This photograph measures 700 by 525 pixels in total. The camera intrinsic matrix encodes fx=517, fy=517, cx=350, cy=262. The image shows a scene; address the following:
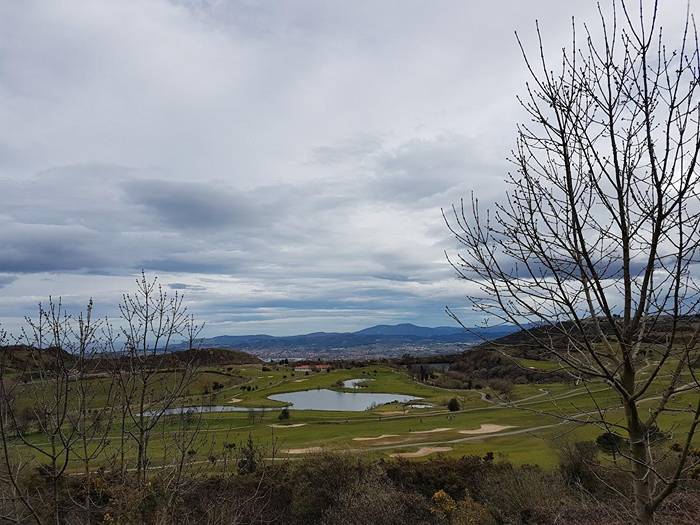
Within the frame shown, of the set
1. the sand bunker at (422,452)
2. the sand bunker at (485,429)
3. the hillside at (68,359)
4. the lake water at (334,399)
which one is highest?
the hillside at (68,359)

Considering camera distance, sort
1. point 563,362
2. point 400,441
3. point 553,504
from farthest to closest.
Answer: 1. point 400,441
2. point 553,504
3. point 563,362

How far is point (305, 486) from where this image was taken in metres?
28.1

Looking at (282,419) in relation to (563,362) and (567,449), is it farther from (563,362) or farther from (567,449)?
(563,362)

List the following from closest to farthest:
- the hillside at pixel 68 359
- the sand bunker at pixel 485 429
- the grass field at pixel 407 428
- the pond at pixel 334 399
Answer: the hillside at pixel 68 359
the grass field at pixel 407 428
the sand bunker at pixel 485 429
the pond at pixel 334 399

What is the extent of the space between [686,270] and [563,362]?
48.8 inches

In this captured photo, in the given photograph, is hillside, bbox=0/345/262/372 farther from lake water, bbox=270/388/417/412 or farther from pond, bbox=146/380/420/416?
lake water, bbox=270/388/417/412

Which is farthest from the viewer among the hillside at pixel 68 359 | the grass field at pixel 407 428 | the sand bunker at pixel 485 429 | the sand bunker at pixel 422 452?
the sand bunker at pixel 485 429

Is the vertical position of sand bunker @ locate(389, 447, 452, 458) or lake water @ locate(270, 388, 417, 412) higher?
sand bunker @ locate(389, 447, 452, 458)

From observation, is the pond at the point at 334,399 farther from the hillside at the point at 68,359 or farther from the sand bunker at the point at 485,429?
the hillside at the point at 68,359

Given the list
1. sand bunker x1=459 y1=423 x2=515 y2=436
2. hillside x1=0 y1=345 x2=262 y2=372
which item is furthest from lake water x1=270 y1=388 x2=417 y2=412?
hillside x1=0 y1=345 x2=262 y2=372

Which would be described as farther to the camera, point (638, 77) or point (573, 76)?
point (573, 76)

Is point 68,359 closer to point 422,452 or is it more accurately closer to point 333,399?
point 422,452

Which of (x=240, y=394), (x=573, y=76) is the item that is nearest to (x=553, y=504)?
(x=573, y=76)

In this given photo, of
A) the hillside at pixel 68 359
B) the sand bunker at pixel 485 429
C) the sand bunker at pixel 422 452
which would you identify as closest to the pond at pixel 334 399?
the sand bunker at pixel 485 429
